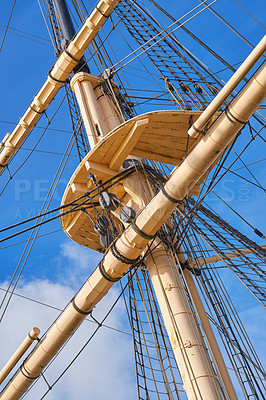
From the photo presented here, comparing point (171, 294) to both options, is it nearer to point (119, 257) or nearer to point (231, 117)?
point (119, 257)

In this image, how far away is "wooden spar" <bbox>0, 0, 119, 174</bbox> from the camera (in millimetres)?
10953

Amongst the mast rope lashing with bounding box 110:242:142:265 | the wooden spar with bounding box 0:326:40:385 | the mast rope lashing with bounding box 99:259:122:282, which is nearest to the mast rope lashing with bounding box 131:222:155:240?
the mast rope lashing with bounding box 110:242:142:265

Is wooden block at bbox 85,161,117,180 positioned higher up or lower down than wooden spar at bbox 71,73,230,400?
higher up

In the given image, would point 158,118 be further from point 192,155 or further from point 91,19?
point 91,19

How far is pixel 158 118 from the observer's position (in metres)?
7.60

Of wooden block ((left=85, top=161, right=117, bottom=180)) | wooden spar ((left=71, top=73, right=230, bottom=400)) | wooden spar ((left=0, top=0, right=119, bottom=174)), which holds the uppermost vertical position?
wooden spar ((left=0, top=0, right=119, bottom=174))

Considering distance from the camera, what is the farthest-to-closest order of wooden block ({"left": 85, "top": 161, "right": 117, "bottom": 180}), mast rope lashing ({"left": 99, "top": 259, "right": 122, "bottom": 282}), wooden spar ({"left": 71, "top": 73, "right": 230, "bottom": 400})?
wooden block ({"left": 85, "top": 161, "right": 117, "bottom": 180})
mast rope lashing ({"left": 99, "top": 259, "right": 122, "bottom": 282})
wooden spar ({"left": 71, "top": 73, "right": 230, "bottom": 400})

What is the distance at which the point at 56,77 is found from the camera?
449 inches

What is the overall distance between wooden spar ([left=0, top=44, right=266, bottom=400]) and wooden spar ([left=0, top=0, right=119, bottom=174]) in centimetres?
516

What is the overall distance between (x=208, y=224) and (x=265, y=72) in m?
3.65

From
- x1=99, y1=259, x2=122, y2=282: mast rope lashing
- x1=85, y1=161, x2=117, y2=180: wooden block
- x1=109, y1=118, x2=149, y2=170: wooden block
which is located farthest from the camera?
x1=85, y1=161, x2=117, y2=180: wooden block

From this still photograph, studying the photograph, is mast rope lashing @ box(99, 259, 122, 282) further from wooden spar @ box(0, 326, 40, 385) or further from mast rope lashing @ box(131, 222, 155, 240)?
wooden spar @ box(0, 326, 40, 385)

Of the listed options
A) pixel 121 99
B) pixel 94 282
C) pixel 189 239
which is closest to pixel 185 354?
pixel 94 282

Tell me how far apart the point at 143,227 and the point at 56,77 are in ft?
17.9
